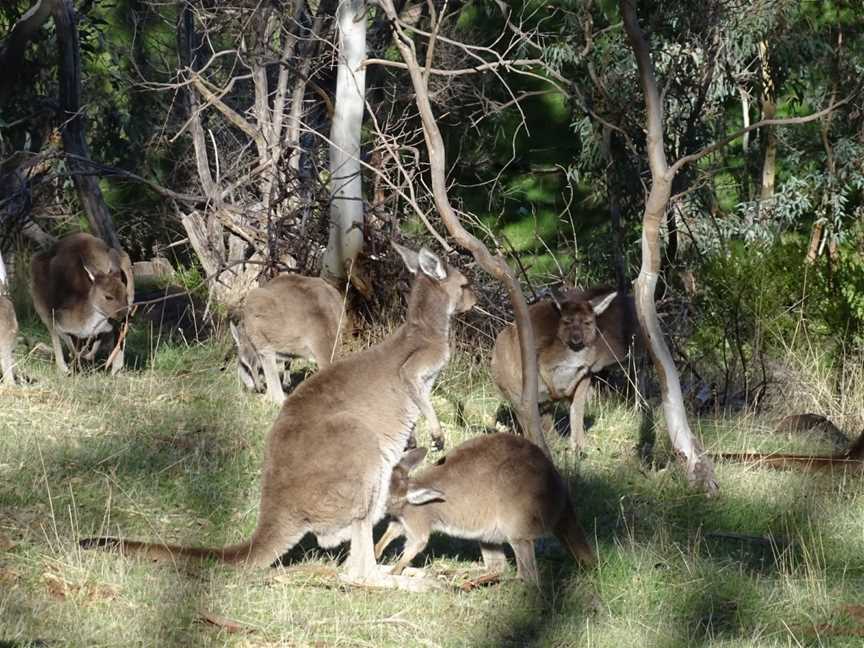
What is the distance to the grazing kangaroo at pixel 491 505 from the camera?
5953 mm

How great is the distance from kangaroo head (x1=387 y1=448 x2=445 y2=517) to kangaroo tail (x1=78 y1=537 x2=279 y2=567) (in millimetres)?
583

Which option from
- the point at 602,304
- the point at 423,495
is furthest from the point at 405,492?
the point at 602,304

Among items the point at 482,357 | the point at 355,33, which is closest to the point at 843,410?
the point at 482,357

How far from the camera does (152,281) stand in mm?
14125

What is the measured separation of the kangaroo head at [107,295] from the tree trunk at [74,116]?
1.87 metres

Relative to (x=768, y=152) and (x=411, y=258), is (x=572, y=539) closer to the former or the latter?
(x=411, y=258)

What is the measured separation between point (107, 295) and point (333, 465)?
4413mm

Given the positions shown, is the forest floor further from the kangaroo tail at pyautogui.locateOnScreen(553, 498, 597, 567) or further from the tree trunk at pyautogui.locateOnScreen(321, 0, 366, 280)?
the tree trunk at pyautogui.locateOnScreen(321, 0, 366, 280)

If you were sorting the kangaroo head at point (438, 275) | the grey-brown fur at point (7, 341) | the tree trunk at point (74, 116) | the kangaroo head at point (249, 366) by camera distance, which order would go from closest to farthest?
the kangaroo head at point (438, 275) → the grey-brown fur at point (7, 341) → the kangaroo head at point (249, 366) → the tree trunk at point (74, 116)

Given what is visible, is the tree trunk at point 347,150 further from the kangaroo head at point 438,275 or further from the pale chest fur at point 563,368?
the kangaroo head at point 438,275

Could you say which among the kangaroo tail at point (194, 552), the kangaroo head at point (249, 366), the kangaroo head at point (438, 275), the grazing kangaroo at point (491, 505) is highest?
the kangaroo head at point (438, 275)

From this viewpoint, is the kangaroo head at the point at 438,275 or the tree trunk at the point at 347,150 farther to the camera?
the tree trunk at the point at 347,150

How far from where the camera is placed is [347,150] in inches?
403

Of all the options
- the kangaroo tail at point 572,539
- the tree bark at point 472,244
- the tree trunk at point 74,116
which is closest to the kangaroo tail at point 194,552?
the kangaroo tail at point 572,539
